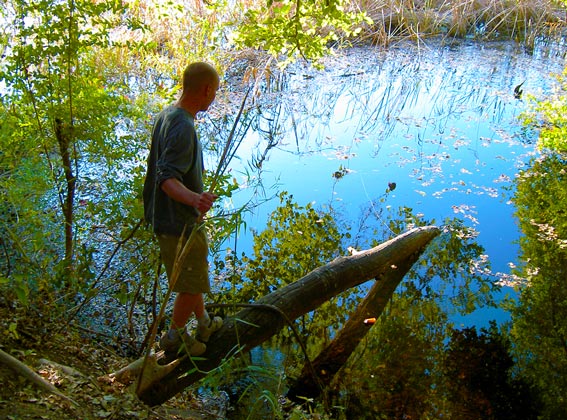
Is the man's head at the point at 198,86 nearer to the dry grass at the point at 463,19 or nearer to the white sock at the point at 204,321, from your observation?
the white sock at the point at 204,321

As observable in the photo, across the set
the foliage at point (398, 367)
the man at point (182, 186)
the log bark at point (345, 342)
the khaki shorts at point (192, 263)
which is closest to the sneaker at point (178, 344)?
the man at point (182, 186)

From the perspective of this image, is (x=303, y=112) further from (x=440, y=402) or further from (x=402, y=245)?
(x=440, y=402)

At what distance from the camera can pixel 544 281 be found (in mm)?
5156

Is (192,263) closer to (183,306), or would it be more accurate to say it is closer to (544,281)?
(183,306)

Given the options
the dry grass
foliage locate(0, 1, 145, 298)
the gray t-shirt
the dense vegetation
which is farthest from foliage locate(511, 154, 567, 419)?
the dry grass

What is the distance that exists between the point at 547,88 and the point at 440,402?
647 centimetres

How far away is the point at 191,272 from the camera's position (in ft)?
9.41

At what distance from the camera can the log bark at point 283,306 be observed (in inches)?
121

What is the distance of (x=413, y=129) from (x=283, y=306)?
17.1 ft

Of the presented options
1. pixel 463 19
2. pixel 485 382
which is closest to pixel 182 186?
pixel 485 382

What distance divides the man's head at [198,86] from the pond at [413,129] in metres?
2.85

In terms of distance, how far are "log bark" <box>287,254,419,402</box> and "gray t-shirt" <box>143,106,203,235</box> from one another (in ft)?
4.96

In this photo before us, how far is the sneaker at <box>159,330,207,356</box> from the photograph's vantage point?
3.02 metres

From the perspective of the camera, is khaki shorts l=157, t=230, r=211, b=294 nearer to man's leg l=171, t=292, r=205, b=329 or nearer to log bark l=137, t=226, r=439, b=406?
man's leg l=171, t=292, r=205, b=329
